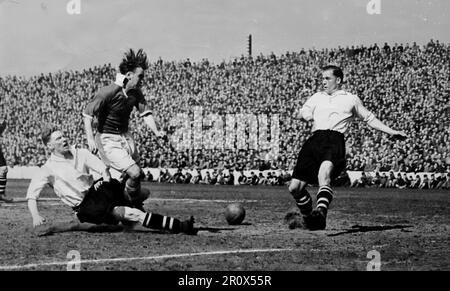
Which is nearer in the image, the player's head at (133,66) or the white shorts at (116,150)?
the white shorts at (116,150)

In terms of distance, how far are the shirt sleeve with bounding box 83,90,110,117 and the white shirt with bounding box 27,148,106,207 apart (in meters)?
0.79

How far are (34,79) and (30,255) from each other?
127ft

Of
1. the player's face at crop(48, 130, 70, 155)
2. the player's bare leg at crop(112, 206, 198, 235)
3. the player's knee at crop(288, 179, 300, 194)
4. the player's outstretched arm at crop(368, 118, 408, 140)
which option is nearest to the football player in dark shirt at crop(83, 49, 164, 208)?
the player's bare leg at crop(112, 206, 198, 235)

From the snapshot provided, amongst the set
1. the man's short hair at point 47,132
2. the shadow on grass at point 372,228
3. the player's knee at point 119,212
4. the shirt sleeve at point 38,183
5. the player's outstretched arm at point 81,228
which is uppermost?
the man's short hair at point 47,132

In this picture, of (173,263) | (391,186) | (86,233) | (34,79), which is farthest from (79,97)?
(173,263)

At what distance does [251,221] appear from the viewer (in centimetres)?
1204

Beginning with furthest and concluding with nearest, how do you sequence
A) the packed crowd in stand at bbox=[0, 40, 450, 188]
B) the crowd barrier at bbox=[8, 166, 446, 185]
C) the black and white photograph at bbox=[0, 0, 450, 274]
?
the packed crowd in stand at bbox=[0, 40, 450, 188] → the crowd barrier at bbox=[8, 166, 446, 185] → the black and white photograph at bbox=[0, 0, 450, 274]

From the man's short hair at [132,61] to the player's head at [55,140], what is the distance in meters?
1.53

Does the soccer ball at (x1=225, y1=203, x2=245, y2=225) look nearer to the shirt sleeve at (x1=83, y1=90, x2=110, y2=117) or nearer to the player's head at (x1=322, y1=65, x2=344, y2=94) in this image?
the player's head at (x1=322, y1=65, x2=344, y2=94)

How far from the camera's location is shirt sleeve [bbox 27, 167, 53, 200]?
352 inches

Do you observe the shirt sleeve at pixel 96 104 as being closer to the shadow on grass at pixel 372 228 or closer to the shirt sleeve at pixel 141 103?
the shirt sleeve at pixel 141 103

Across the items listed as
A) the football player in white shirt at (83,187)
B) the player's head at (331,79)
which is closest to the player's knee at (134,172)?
the football player in white shirt at (83,187)

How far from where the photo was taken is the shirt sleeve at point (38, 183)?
895 centimetres

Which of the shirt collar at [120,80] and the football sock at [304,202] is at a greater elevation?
the shirt collar at [120,80]
